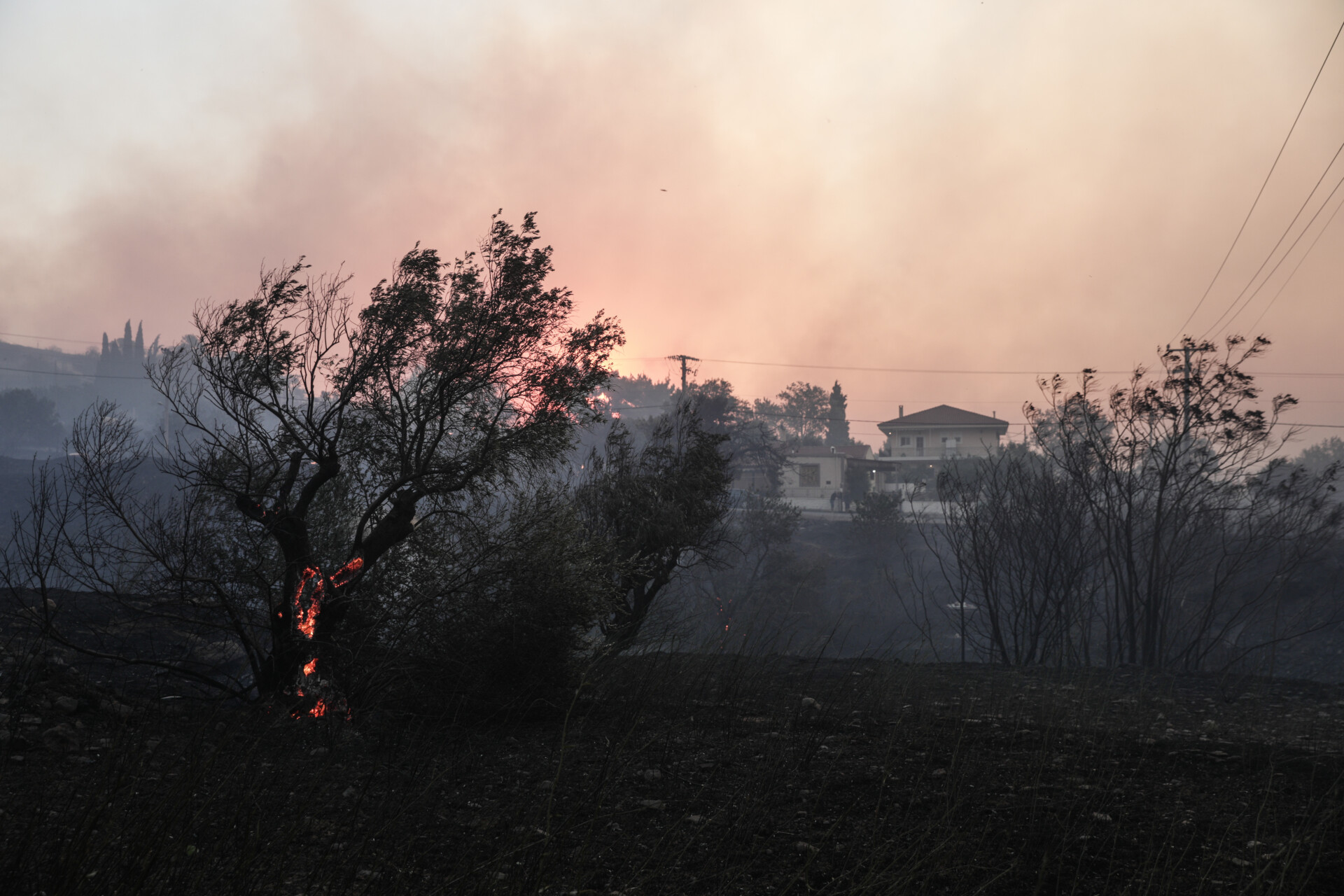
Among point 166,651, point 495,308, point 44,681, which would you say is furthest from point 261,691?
point 495,308

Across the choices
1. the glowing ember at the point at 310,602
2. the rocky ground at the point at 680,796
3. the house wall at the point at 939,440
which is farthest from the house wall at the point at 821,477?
the glowing ember at the point at 310,602

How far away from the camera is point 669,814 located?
610cm

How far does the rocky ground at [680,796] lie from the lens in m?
4.17

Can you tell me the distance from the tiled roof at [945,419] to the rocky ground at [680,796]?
7046 cm

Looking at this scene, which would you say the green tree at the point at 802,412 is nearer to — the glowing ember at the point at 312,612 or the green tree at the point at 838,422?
the green tree at the point at 838,422

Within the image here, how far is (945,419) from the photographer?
7950 cm

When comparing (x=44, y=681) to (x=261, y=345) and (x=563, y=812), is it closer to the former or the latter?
(x=261, y=345)

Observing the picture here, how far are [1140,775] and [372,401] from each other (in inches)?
387

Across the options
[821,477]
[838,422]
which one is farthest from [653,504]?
[838,422]

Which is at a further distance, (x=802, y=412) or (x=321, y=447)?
(x=802, y=412)

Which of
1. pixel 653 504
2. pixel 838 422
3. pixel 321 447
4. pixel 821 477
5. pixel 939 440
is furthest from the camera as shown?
pixel 838 422

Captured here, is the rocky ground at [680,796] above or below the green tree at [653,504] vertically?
below

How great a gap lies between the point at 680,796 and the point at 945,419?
7871 cm

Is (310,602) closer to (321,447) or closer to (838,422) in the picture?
(321,447)
